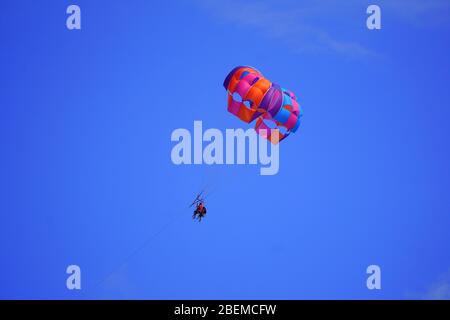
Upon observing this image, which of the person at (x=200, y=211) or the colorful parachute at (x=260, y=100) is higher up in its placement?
the colorful parachute at (x=260, y=100)

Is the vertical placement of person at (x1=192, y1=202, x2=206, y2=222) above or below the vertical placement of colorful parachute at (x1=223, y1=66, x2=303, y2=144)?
below

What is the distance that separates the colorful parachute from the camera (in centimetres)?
2770

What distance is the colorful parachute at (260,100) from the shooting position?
27.7m

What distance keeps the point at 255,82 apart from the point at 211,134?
3704 millimetres

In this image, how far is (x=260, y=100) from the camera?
90.8ft

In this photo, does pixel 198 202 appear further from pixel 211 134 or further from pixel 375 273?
pixel 375 273
